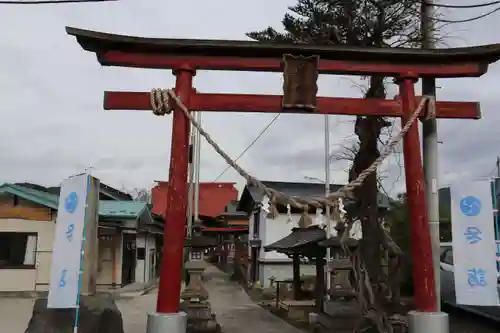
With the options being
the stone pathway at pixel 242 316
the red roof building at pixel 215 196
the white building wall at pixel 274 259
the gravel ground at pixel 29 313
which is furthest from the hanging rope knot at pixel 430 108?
the red roof building at pixel 215 196

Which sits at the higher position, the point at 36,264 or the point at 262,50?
the point at 262,50

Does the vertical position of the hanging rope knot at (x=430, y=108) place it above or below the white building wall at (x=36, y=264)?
above

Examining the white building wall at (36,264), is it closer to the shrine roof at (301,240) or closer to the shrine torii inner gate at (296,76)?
the shrine roof at (301,240)

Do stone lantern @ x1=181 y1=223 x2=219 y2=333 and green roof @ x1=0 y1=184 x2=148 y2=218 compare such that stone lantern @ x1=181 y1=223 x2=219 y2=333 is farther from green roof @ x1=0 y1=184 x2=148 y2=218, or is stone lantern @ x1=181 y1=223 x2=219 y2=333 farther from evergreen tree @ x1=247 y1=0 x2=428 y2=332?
green roof @ x1=0 y1=184 x2=148 y2=218

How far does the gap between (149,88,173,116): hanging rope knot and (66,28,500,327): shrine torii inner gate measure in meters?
0.12

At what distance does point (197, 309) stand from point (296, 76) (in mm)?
8931

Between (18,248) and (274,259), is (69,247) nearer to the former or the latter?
(18,248)

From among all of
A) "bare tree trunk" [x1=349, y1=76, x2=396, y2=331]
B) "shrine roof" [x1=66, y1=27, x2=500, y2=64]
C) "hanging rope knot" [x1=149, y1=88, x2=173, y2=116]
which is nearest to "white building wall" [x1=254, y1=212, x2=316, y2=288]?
"bare tree trunk" [x1=349, y1=76, x2=396, y2=331]

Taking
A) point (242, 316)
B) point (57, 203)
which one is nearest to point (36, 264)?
point (57, 203)

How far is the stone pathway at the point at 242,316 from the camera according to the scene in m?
15.4

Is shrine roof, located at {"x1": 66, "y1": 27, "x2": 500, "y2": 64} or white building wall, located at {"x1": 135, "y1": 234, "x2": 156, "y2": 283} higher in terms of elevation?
shrine roof, located at {"x1": 66, "y1": 27, "x2": 500, "y2": 64}

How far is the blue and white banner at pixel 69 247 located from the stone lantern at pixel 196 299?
22.1 ft

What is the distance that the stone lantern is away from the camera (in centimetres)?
1359

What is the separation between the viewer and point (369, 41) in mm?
10828
